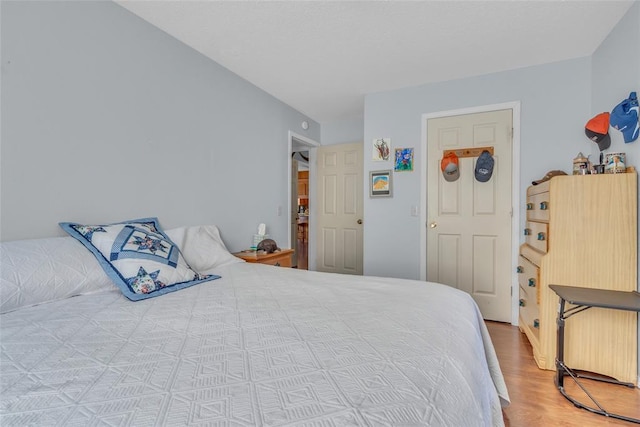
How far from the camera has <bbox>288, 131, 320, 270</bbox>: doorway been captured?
3.99 metres

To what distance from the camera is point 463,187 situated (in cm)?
294

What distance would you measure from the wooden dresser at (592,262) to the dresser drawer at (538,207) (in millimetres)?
21

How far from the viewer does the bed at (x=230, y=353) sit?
1.88ft

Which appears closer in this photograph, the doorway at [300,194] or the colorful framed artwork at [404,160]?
the colorful framed artwork at [404,160]

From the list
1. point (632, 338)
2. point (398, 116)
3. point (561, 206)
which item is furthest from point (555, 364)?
point (398, 116)

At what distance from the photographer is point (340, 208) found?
416cm

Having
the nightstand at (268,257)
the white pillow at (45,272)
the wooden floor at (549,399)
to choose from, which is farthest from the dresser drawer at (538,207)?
the white pillow at (45,272)

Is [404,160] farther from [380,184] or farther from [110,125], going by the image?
[110,125]

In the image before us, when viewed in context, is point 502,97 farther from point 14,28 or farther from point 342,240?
point 14,28

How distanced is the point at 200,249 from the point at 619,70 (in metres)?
3.20

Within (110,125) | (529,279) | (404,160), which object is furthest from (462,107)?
(110,125)

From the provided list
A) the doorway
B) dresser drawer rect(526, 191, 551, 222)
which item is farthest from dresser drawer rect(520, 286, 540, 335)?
the doorway

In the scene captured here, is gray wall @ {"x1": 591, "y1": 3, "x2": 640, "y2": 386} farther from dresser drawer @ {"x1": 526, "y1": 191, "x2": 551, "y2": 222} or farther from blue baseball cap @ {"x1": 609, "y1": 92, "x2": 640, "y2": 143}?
dresser drawer @ {"x1": 526, "y1": 191, "x2": 551, "y2": 222}

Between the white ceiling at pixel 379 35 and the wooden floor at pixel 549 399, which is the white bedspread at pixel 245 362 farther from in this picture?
the white ceiling at pixel 379 35
